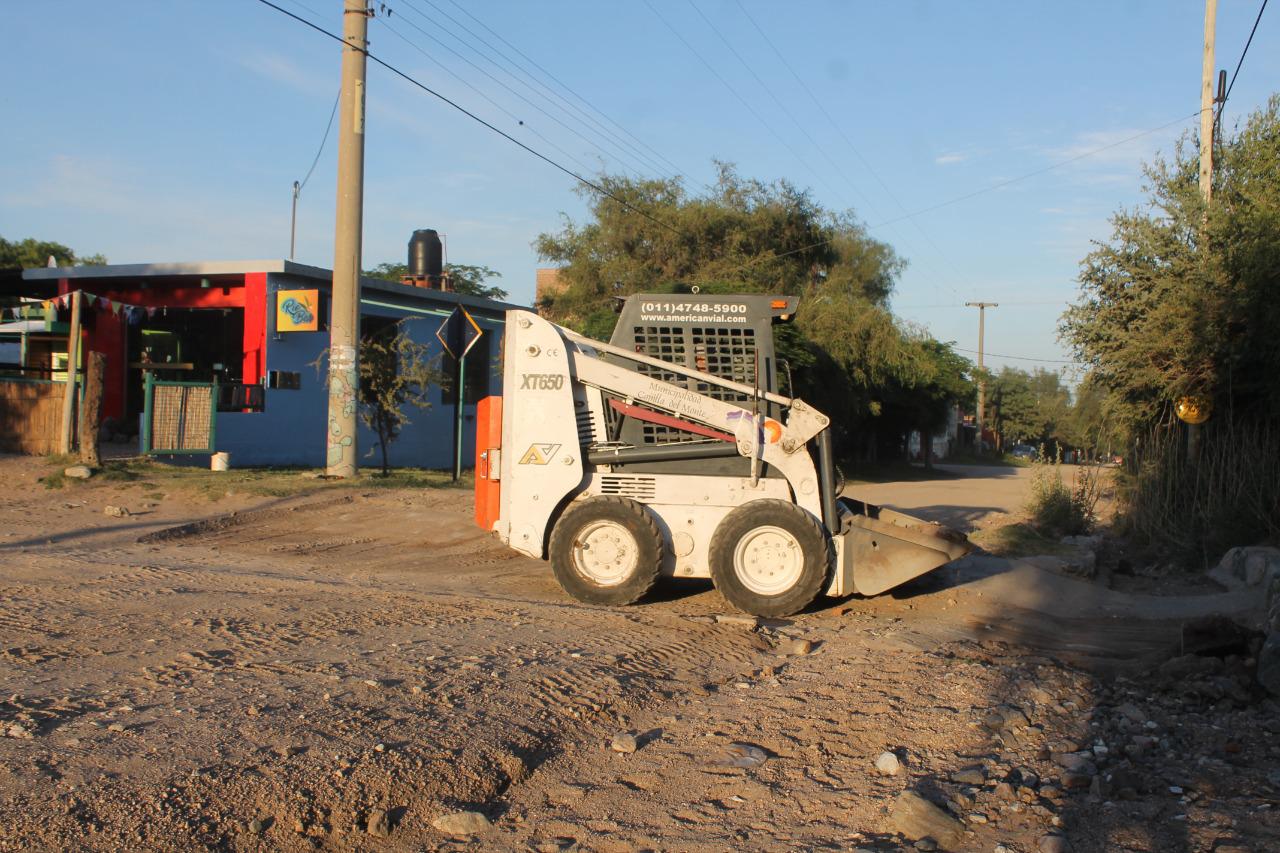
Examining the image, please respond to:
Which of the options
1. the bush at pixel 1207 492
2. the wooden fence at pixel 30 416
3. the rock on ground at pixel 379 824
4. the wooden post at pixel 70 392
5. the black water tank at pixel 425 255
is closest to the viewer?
the rock on ground at pixel 379 824

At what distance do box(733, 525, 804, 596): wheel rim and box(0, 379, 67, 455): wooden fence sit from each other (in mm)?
14163

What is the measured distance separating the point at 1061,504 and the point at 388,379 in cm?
1149

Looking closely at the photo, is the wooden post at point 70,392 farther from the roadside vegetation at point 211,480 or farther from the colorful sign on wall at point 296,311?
the colorful sign on wall at point 296,311

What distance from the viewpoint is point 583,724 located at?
5.34m

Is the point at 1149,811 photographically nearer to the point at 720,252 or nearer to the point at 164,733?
the point at 164,733

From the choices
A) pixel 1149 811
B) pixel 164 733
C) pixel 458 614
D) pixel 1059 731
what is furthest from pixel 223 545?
pixel 1149 811

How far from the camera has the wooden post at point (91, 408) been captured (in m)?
15.0

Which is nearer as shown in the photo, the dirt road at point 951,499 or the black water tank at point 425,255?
the dirt road at point 951,499

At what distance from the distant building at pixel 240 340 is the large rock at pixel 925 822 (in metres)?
16.3

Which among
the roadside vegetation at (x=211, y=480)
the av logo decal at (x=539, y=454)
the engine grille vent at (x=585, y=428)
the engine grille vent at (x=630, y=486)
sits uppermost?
the engine grille vent at (x=585, y=428)

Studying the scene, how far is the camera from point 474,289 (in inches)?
1978

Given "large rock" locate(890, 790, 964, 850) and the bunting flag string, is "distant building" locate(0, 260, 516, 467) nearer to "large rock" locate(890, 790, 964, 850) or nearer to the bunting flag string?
the bunting flag string

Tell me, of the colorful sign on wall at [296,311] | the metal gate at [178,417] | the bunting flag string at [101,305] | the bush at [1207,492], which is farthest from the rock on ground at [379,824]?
the colorful sign on wall at [296,311]

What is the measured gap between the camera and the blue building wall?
21031 mm
